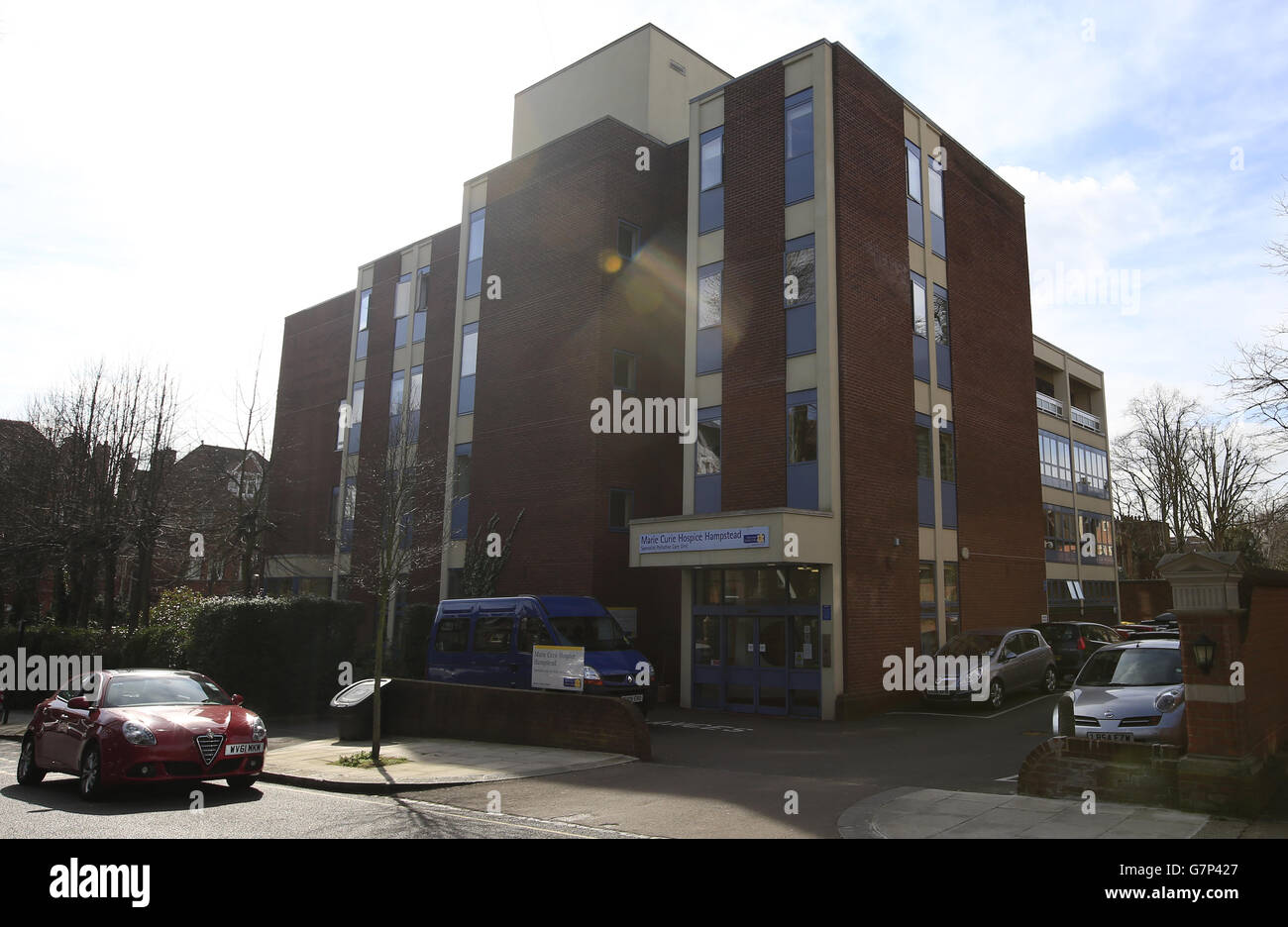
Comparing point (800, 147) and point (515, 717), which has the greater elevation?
point (800, 147)

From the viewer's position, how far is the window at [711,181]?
73.9 ft

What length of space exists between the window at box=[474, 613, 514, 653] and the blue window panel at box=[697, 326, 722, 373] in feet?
25.9

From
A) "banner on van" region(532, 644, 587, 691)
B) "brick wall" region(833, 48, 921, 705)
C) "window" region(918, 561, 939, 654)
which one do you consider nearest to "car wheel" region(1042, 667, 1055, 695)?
"window" region(918, 561, 939, 654)

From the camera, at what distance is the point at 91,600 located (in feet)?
95.7

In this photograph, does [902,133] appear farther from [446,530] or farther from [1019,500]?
[446,530]

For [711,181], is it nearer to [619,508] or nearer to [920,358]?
[920,358]

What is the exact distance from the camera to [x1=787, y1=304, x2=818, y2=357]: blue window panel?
65.1 feet

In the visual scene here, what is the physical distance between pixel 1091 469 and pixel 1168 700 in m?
28.5

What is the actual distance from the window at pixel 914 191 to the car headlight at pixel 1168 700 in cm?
1512

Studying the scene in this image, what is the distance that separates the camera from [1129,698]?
11.2 meters

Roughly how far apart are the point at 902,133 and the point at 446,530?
57.2 ft

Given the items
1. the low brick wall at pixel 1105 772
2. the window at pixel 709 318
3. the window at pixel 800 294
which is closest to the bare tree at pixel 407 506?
the window at pixel 709 318

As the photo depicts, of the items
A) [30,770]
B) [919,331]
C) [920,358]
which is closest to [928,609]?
[920,358]
